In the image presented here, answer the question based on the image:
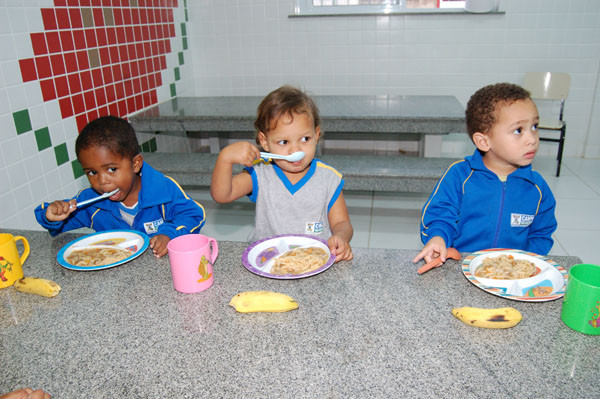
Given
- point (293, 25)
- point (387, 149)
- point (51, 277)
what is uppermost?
point (293, 25)

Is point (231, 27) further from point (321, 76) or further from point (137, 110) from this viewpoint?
point (137, 110)

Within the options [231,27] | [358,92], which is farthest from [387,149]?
[231,27]

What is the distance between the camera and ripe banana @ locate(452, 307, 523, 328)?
840 millimetres

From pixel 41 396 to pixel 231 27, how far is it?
4.01 m

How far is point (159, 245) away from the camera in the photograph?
118cm

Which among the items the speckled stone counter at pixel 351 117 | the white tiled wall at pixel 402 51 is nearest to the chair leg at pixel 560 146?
the white tiled wall at pixel 402 51

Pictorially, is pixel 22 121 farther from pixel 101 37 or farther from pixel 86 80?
pixel 101 37

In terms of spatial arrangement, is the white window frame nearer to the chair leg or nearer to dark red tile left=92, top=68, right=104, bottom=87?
the chair leg

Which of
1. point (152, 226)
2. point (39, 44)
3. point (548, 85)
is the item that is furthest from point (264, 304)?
point (548, 85)

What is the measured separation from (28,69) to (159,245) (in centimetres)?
153

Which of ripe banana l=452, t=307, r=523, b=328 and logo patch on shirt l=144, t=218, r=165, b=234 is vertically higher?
ripe banana l=452, t=307, r=523, b=328

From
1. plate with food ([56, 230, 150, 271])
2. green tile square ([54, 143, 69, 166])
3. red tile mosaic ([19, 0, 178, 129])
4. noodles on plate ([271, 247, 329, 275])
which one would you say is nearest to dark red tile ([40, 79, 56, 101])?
red tile mosaic ([19, 0, 178, 129])

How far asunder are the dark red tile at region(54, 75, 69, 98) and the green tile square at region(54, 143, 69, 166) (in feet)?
0.87

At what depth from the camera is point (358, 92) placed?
4.25 metres
